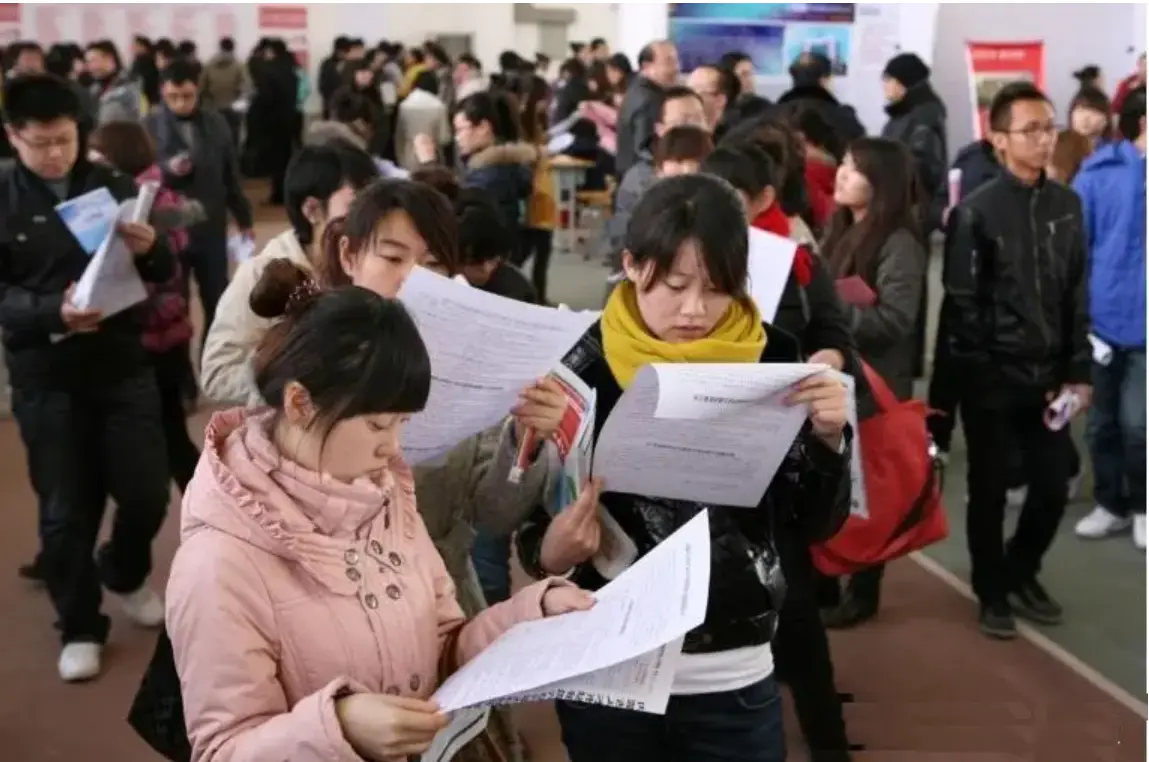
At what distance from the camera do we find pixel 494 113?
528cm

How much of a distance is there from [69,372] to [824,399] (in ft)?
6.68

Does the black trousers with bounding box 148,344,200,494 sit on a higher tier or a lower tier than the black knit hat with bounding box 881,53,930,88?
lower

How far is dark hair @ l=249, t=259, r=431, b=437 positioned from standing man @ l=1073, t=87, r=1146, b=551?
3.19 m

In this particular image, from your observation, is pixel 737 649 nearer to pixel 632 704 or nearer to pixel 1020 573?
pixel 632 704

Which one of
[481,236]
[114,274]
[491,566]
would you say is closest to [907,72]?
[481,236]

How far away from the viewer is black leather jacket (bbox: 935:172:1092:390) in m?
2.98

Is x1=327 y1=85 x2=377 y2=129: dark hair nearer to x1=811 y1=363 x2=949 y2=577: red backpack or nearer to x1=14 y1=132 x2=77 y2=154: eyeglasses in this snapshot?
x1=14 y1=132 x2=77 y2=154: eyeglasses

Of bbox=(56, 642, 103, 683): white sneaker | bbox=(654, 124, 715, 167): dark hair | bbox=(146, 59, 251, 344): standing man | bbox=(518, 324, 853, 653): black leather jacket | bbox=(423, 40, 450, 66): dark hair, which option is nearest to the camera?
bbox=(518, 324, 853, 653): black leather jacket

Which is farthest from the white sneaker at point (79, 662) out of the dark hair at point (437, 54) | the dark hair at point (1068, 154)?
the dark hair at point (437, 54)

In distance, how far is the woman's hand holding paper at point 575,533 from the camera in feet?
4.80

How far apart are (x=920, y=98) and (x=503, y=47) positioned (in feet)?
29.6

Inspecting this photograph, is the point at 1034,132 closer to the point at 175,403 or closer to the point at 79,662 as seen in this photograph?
the point at 175,403

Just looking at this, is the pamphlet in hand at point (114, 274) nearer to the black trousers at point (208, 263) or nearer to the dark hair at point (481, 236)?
the dark hair at point (481, 236)

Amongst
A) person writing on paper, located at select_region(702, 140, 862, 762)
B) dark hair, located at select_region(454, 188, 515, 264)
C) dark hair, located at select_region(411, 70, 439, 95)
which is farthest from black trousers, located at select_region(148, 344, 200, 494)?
dark hair, located at select_region(411, 70, 439, 95)
